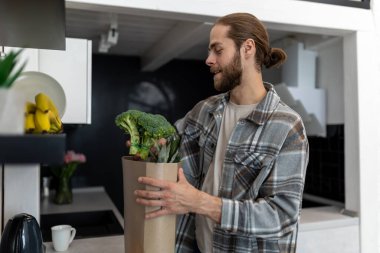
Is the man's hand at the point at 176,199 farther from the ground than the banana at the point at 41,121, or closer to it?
closer to it

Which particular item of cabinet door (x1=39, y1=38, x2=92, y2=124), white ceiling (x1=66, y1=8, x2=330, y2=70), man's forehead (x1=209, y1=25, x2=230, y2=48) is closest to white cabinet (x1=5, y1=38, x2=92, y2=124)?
cabinet door (x1=39, y1=38, x2=92, y2=124)

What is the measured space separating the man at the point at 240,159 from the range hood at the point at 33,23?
1.59 feet

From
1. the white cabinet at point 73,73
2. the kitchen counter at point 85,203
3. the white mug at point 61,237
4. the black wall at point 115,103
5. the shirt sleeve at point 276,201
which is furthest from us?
the black wall at point 115,103

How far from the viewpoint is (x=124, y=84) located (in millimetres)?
3248

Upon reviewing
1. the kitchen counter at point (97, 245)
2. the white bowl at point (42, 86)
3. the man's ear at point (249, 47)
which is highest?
the man's ear at point (249, 47)

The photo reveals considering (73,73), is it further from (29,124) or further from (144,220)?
(29,124)

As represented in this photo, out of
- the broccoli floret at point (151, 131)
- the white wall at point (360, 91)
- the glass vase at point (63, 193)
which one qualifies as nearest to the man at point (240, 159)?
the broccoli floret at point (151, 131)

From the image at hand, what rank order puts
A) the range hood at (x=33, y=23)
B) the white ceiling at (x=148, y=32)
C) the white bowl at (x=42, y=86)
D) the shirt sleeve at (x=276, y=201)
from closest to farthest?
the range hood at (x=33, y=23), the white bowl at (x=42, y=86), the shirt sleeve at (x=276, y=201), the white ceiling at (x=148, y=32)

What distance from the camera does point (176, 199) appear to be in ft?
2.92

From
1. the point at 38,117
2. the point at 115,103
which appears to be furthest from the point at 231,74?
the point at 115,103

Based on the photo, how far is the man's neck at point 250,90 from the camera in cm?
126

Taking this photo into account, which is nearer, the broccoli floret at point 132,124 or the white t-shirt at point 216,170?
the broccoli floret at point 132,124

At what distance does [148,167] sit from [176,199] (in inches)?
4.8

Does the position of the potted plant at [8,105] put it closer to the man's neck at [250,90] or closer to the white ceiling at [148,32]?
the man's neck at [250,90]
